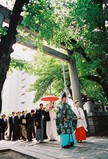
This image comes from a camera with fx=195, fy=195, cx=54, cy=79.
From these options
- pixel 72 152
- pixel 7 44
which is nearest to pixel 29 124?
pixel 72 152

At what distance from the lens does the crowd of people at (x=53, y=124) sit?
7.81 meters

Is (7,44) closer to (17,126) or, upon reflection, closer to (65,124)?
(65,124)

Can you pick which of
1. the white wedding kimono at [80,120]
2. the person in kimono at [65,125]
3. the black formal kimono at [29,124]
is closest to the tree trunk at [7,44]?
the person in kimono at [65,125]

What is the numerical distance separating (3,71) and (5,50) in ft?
2.01

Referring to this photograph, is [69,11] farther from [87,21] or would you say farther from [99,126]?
[99,126]

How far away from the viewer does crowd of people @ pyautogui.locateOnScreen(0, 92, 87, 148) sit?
7809 millimetres

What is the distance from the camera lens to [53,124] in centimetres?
1116

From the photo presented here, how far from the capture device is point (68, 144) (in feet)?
24.8

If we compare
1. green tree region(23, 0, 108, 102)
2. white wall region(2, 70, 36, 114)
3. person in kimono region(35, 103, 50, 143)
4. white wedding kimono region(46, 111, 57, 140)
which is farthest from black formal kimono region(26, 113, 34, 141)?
white wall region(2, 70, 36, 114)

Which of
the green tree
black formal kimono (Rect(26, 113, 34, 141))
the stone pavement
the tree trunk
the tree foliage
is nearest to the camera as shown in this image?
the tree trunk

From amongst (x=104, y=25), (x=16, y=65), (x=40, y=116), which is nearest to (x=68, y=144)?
(x=40, y=116)

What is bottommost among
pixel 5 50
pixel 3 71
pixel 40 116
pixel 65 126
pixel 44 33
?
pixel 65 126

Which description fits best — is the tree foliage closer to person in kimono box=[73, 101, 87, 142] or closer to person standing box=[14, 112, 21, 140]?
person in kimono box=[73, 101, 87, 142]

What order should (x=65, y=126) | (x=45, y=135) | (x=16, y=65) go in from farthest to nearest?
1. (x=45, y=135)
2. (x=16, y=65)
3. (x=65, y=126)
